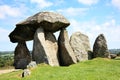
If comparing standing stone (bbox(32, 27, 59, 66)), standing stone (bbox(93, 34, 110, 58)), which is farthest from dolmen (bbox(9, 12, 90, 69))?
standing stone (bbox(93, 34, 110, 58))

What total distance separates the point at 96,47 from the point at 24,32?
34.8 feet

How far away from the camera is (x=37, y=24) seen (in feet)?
109

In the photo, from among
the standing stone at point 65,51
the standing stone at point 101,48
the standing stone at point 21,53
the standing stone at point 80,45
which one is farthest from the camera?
the standing stone at point 101,48

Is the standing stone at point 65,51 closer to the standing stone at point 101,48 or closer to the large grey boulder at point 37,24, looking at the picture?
the large grey boulder at point 37,24

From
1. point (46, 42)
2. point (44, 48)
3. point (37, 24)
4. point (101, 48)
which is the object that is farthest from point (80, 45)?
point (44, 48)

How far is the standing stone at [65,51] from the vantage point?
112 ft

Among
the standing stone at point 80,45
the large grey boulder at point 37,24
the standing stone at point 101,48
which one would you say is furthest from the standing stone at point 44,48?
the standing stone at point 101,48

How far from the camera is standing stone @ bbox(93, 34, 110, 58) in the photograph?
38.1 metres

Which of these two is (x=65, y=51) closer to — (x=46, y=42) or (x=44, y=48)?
(x=46, y=42)

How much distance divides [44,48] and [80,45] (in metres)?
8.05

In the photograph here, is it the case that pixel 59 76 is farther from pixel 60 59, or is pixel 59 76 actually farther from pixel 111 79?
pixel 60 59

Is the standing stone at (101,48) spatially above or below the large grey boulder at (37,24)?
below

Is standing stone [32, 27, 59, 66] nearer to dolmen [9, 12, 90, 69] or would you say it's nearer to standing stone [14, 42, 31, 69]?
dolmen [9, 12, 90, 69]

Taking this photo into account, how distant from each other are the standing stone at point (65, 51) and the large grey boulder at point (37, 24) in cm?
122
